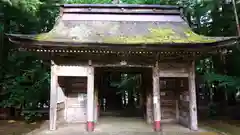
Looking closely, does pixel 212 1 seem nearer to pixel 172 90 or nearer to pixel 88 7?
pixel 172 90

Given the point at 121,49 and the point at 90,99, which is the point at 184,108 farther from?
the point at 90,99

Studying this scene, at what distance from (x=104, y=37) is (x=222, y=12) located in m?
7.59

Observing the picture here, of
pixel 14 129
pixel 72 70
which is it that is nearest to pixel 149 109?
pixel 72 70

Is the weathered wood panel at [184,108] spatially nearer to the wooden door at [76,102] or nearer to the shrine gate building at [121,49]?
the shrine gate building at [121,49]

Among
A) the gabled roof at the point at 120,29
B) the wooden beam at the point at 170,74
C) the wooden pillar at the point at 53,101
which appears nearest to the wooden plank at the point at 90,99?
the wooden pillar at the point at 53,101

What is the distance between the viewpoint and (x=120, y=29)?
8516 mm

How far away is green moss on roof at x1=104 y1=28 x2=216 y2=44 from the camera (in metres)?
7.34

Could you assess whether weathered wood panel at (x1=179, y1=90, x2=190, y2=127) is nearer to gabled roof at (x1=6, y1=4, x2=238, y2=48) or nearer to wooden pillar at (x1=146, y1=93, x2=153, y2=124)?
wooden pillar at (x1=146, y1=93, x2=153, y2=124)

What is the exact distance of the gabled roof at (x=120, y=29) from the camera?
273 inches

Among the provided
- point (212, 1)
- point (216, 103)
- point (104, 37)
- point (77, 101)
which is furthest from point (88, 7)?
point (216, 103)

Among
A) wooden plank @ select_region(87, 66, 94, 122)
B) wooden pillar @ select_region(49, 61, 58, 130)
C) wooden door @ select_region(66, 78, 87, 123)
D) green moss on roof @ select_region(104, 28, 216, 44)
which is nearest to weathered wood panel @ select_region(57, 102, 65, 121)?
wooden door @ select_region(66, 78, 87, 123)

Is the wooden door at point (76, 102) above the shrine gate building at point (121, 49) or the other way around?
the other way around

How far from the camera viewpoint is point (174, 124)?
29.2ft

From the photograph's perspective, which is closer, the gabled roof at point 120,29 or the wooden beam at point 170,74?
the gabled roof at point 120,29
